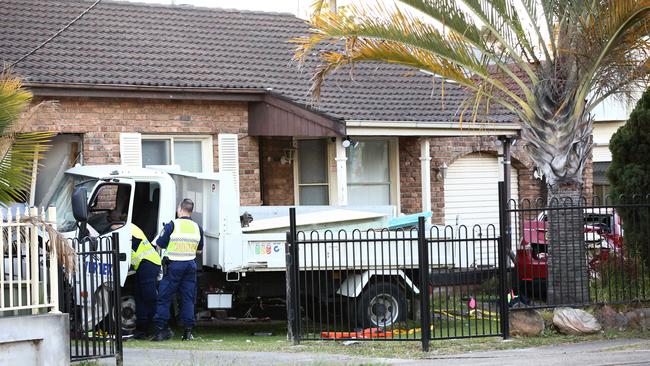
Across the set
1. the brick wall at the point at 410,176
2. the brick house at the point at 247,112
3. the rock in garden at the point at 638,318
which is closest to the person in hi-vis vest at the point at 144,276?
the brick house at the point at 247,112

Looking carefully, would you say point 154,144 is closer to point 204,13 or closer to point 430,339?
point 204,13

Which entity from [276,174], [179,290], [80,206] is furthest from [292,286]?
[276,174]

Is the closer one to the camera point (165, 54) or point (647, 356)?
point (647, 356)

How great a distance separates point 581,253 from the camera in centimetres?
1394

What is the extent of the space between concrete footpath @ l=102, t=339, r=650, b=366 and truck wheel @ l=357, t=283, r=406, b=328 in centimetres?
213

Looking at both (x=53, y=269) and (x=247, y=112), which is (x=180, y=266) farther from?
(x=247, y=112)

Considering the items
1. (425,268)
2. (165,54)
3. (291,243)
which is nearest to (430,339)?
(425,268)

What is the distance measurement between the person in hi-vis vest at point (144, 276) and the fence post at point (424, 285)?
12.7 ft

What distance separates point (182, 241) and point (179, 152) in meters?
4.71

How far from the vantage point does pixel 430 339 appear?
1298cm

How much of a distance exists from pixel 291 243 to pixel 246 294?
220cm

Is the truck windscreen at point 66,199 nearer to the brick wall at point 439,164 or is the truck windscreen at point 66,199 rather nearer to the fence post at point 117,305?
the fence post at point 117,305

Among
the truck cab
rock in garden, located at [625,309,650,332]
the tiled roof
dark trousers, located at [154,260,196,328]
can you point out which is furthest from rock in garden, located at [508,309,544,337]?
the tiled roof

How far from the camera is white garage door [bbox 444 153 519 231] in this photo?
74.2 feet
